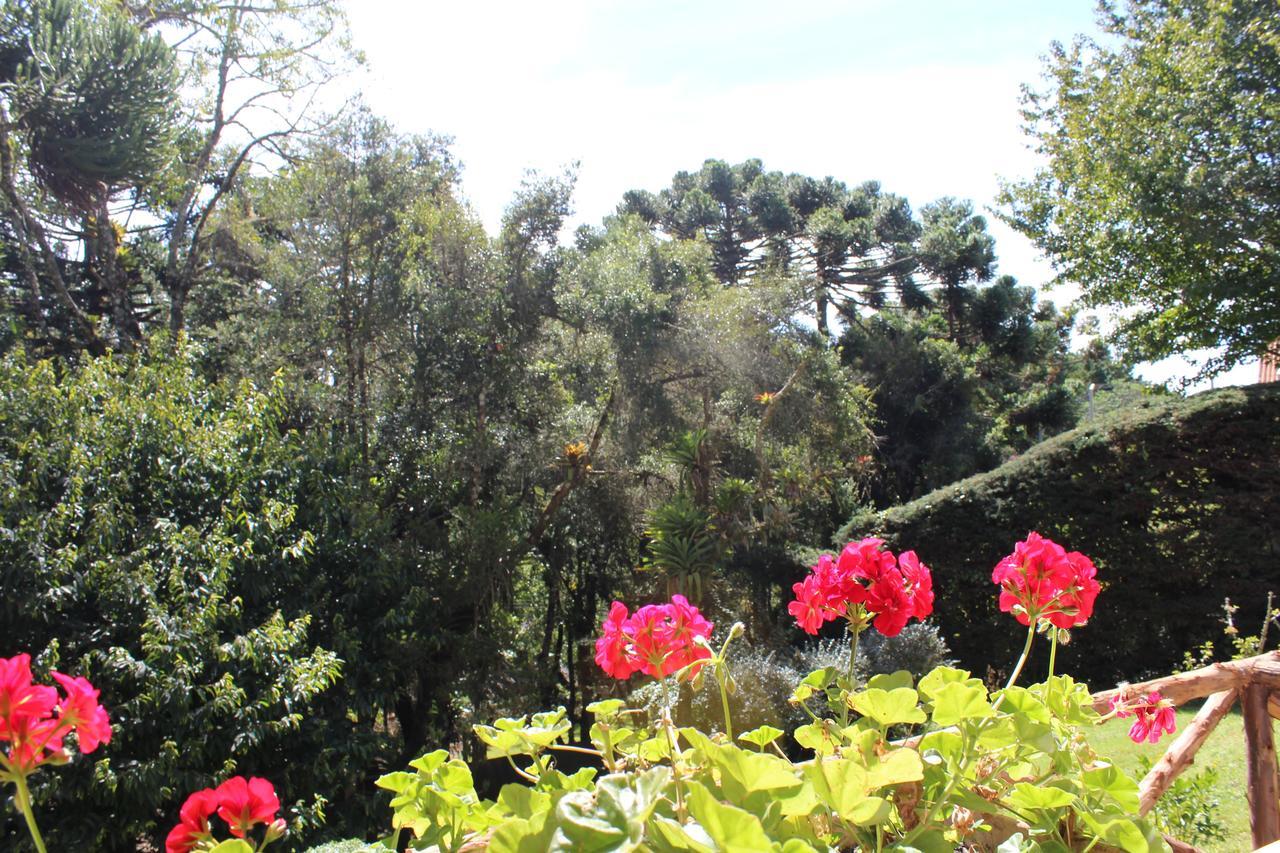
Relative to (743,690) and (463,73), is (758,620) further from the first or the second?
(463,73)

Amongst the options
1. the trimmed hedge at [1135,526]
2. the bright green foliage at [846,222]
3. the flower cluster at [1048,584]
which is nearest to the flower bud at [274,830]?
the flower cluster at [1048,584]

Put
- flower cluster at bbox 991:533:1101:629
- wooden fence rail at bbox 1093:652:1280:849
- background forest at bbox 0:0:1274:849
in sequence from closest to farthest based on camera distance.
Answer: flower cluster at bbox 991:533:1101:629
wooden fence rail at bbox 1093:652:1280:849
background forest at bbox 0:0:1274:849

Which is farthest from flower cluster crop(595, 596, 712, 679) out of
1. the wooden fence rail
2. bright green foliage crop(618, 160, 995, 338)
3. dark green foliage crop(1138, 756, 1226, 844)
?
bright green foliage crop(618, 160, 995, 338)

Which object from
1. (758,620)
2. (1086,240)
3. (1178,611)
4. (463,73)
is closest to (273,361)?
(463,73)

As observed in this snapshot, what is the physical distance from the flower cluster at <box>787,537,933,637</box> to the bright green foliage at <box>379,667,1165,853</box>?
0.39 ft

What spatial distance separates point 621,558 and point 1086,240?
23.0 feet

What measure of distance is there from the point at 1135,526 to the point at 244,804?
27.2 ft

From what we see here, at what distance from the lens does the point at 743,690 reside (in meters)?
6.79

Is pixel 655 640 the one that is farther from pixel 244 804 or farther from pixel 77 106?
pixel 77 106

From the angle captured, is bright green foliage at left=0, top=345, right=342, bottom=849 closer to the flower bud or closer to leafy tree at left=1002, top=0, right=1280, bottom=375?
the flower bud

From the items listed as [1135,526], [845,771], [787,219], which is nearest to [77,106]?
[845,771]

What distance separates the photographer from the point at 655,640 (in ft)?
3.85

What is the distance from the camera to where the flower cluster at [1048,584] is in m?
1.27

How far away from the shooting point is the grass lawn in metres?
3.27
